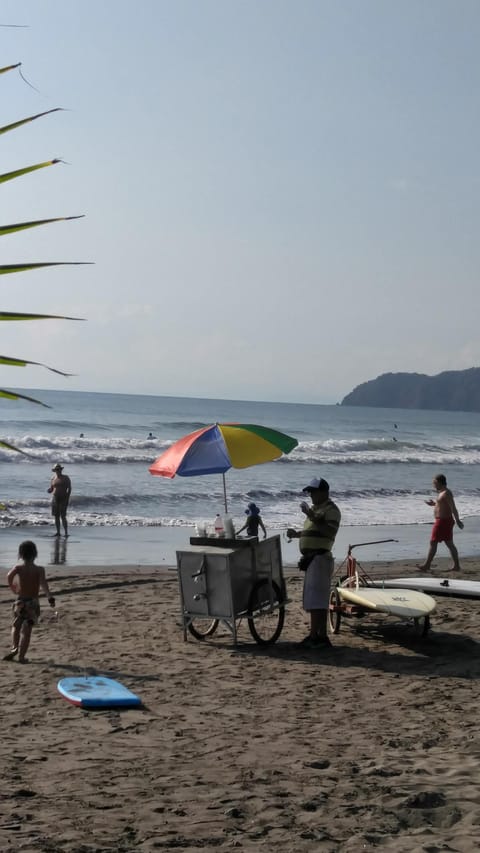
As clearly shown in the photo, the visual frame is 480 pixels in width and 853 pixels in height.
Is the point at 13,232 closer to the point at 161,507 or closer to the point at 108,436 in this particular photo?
the point at 161,507

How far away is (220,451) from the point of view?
875 centimetres

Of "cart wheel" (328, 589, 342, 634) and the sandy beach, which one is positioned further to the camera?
"cart wheel" (328, 589, 342, 634)

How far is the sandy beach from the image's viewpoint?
4.22m

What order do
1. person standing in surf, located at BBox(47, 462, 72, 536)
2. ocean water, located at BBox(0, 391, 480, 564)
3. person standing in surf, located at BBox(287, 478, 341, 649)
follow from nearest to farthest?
person standing in surf, located at BBox(287, 478, 341, 649)
person standing in surf, located at BBox(47, 462, 72, 536)
ocean water, located at BBox(0, 391, 480, 564)

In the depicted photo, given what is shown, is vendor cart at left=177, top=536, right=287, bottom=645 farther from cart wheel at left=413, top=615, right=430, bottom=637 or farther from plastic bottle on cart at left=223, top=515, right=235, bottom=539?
cart wheel at left=413, top=615, right=430, bottom=637

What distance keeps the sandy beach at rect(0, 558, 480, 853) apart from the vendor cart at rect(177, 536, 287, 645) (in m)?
0.32

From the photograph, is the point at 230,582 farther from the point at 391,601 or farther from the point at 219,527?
the point at 391,601

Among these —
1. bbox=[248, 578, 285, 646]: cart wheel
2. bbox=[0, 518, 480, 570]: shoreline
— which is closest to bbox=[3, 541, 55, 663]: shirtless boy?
bbox=[248, 578, 285, 646]: cart wheel

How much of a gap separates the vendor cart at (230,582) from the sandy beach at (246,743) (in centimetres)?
32

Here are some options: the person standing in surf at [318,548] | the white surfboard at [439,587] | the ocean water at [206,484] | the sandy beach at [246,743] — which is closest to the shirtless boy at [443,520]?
the white surfboard at [439,587]

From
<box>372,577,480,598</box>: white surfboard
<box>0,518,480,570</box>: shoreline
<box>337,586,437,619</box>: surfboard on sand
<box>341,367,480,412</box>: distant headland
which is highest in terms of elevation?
<box>341,367,480,412</box>: distant headland

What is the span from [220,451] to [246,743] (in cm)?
353

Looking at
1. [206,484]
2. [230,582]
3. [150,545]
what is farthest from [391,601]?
[206,484]

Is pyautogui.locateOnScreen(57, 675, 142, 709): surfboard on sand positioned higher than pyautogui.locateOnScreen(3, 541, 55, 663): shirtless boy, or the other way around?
pyautogui.locateOnScreen(3, 541, 55, 663): shirtless boy
